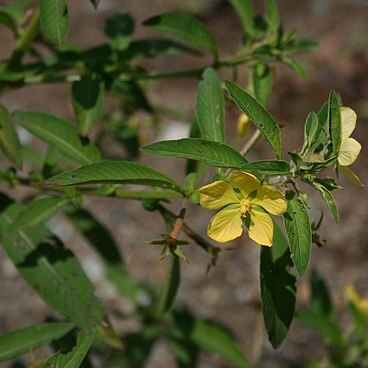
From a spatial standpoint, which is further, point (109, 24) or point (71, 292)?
point (109, 24)

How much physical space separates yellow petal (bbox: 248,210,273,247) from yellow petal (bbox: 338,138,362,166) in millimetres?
138

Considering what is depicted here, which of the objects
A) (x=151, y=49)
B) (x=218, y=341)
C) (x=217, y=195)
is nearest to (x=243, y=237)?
(x=218, y=341)

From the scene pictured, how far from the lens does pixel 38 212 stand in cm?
144

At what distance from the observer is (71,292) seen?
1.50 metres

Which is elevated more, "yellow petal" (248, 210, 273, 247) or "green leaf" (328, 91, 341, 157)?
"green leaf" (328, 91, 341, 157)

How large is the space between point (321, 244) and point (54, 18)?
610mm

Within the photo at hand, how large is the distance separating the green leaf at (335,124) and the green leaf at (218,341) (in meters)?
1.02

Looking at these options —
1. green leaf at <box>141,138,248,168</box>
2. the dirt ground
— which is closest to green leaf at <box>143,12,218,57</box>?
green leaf at <box>141,138,248,168</box>

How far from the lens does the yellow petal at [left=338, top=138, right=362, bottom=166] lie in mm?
1155

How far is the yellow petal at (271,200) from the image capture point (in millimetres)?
1119

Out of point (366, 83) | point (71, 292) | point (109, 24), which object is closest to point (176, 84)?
point (366, 83)

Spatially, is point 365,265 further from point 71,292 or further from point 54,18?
point 54,18

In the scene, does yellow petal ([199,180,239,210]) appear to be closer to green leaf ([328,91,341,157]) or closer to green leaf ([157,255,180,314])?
green leaf ([328,91,341,157])

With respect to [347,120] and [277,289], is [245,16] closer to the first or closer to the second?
[347,120]
